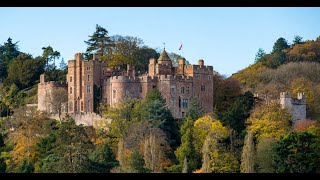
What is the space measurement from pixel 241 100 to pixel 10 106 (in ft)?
45.0

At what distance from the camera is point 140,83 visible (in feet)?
115

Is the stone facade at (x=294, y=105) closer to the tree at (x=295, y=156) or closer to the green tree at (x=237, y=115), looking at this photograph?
the green tree at (x=237, y=115)

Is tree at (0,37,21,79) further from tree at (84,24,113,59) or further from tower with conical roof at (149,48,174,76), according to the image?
tower with conical roof at (149,48,174,76)

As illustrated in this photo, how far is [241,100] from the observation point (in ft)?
112

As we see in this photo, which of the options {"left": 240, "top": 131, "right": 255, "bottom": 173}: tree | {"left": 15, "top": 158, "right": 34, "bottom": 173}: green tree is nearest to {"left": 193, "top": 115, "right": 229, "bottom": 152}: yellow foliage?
{"left": 240, "top": 131, "right": 255, "bottom": 173}: tree

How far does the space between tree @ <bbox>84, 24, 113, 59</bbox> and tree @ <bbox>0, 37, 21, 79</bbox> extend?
18.8 ft

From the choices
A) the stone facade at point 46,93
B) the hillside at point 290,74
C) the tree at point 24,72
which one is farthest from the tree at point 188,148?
the tree at point 24,72

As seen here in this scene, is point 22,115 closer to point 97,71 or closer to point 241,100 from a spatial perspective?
point 97,71

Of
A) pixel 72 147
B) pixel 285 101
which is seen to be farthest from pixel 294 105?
pixel 72 147

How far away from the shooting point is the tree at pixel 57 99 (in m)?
36.9

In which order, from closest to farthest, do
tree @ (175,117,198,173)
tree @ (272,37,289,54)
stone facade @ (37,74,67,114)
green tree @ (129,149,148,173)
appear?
green tree @ (129,149,148,173), tree @ (175,117,198,173), stone facade @ (37,74,67,114), tree @ (272,37,289,54)

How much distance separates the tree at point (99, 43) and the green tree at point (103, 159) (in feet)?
46.0

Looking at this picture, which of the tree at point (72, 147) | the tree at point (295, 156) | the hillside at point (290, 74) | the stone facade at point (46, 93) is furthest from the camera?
the hillside at point (290, 74)

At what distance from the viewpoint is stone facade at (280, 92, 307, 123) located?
34719mm
